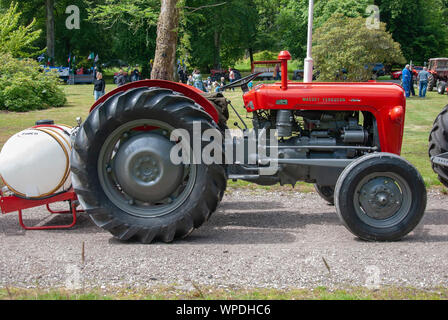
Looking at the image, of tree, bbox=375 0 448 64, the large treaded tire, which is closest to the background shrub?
the large treaded tire

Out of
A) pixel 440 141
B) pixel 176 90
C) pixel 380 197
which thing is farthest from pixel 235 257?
pixel 440 141

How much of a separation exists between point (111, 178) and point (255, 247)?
162 centimetres

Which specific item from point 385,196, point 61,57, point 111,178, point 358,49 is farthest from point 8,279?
point 61,57

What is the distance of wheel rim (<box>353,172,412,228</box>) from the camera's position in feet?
16.6

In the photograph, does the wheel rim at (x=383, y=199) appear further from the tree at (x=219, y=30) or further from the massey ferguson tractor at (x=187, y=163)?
the tree at (x=219, y=30)

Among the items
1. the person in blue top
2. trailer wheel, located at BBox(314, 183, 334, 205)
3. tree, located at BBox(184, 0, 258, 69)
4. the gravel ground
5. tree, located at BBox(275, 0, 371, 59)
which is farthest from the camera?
tree, located at BBox(184, 0, 258, 69)

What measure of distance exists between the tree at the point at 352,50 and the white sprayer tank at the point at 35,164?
21.8 metres

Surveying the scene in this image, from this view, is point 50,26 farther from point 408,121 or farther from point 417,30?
point 408,121

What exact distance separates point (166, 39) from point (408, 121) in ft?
29.0

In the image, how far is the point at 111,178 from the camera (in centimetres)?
515

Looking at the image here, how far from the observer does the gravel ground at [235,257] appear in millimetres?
4043

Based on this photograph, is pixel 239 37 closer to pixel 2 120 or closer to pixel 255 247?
pixel 2 120

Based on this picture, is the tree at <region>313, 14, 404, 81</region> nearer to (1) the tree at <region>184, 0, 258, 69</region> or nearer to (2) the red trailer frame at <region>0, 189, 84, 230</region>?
(1) the tree at <region>184, 0, 258, 69</region>

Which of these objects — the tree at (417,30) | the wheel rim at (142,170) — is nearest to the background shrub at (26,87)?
the wheel rim at (142,170)
